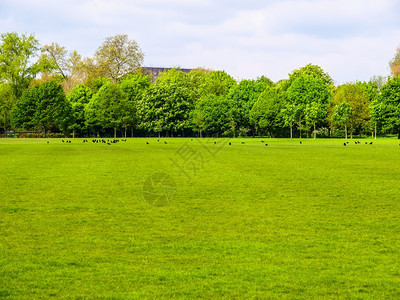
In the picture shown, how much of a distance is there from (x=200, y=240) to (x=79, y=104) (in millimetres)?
109949

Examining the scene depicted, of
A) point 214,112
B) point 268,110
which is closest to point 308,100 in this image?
point 268,110

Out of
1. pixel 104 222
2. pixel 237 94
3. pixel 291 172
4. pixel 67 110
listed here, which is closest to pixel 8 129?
pixel 67 110

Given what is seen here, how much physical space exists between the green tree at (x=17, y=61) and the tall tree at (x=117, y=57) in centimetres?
1608

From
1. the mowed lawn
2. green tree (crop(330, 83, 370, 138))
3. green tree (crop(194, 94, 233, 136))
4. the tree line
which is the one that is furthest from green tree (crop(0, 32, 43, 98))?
the mowed lawn

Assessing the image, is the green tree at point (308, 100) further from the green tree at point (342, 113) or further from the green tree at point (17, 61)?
the green tree at point (17, 61)

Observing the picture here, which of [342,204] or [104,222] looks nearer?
[104,222]

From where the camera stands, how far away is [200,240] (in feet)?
34.1

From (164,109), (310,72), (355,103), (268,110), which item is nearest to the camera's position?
(268,110)

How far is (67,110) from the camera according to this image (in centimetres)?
10969

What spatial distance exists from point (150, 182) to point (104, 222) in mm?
8857

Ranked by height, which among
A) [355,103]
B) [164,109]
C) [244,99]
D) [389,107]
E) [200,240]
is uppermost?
[244,99]

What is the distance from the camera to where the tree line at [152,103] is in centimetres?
10731

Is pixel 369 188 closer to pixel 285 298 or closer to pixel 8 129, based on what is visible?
pixel 285 298

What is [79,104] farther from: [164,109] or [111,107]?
[164,109]
